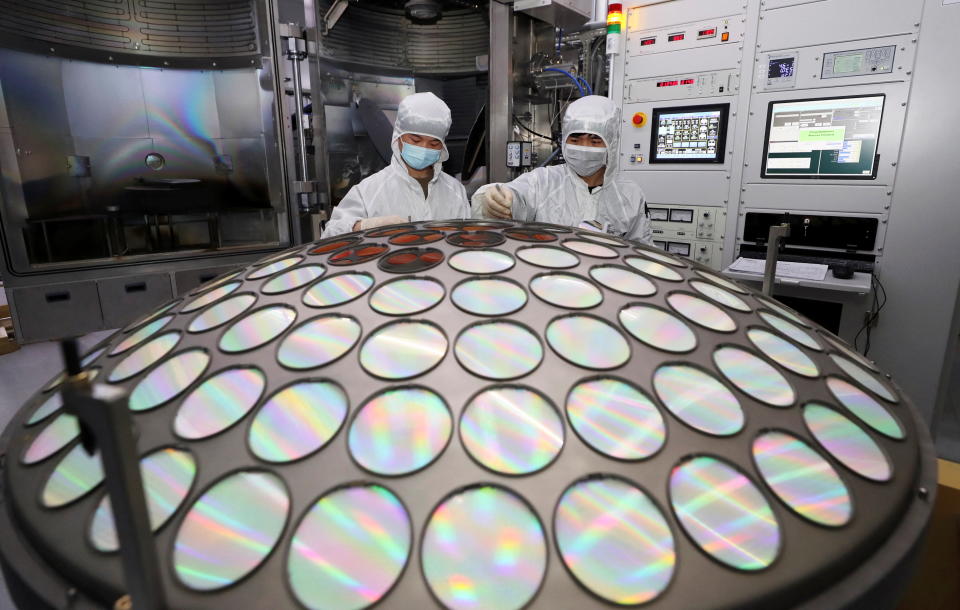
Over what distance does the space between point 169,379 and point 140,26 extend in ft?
14.9

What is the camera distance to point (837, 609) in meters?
0.55

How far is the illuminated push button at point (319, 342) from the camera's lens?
0.71m

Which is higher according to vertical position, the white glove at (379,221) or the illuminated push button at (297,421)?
the white glove at (379,221)

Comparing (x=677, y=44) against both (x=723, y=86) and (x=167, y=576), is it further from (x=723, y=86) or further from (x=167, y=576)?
(x=167, y=576)

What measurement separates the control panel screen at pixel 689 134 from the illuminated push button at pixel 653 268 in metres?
2.79

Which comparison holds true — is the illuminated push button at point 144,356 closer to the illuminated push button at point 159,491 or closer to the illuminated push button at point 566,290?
the illuminated push button at point 159,491

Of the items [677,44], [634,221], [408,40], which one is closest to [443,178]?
[634,221]

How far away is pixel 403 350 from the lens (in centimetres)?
72

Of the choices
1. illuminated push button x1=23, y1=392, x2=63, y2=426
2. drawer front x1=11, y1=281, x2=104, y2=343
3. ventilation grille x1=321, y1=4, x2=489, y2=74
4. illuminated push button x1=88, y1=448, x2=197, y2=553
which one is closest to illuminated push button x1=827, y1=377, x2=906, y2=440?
illuminated push button x1=88, y1=448, x2=197, y2=553

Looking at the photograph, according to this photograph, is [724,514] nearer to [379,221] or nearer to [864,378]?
[864,378]

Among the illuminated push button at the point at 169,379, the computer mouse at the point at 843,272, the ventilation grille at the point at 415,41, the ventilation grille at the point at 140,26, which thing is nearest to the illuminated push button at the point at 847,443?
the illuminated push button at the point at 169,379

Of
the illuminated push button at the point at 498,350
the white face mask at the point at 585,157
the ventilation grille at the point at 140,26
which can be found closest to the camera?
the illuminated push button at the point at 498,350

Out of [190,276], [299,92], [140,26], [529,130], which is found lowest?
[190,276]

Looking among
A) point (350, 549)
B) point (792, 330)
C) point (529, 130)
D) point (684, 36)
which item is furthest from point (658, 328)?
point (529, 130)
